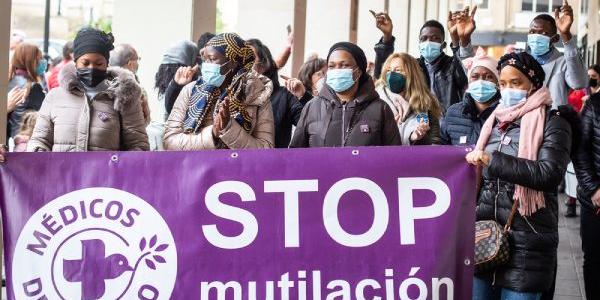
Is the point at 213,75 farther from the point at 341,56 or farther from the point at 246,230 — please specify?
the point at 246,230

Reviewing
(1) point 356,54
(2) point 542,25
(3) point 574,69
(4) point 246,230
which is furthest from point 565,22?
(4) point 246,230

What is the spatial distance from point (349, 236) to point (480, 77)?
2.18m

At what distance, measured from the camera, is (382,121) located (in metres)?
6.04

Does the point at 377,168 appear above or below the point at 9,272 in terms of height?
above

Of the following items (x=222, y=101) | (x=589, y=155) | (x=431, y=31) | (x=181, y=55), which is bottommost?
(x=589, y=155)

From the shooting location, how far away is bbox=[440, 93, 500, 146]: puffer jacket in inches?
252

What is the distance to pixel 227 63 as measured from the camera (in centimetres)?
618

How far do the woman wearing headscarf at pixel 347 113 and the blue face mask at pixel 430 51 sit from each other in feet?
10.2

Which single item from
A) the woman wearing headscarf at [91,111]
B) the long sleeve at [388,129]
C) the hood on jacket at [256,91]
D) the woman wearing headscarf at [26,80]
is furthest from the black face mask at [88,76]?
the woman wearing headscarf at [26,80]

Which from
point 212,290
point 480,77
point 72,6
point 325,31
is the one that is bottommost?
point 212,290

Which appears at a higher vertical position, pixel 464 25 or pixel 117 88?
pixel 464 25

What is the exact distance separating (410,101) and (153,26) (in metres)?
4.29

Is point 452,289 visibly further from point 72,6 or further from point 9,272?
point 72,6

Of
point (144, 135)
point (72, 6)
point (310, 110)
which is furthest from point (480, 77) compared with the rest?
point (72, 6)
